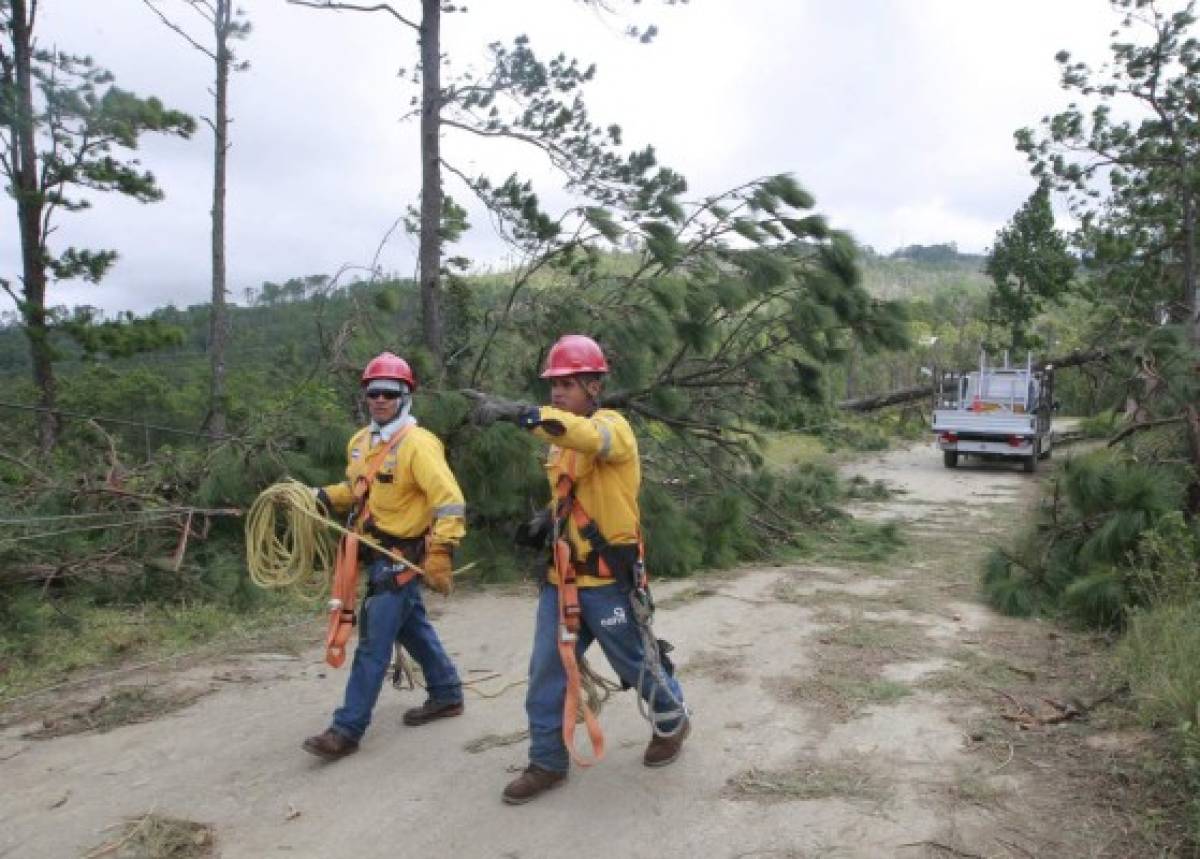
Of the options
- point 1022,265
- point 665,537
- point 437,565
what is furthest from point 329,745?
point 1022,265

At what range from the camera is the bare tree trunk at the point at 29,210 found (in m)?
14.6

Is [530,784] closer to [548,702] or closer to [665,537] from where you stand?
[548,702]

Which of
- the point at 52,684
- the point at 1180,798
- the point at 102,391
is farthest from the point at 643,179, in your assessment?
the point at 102,391

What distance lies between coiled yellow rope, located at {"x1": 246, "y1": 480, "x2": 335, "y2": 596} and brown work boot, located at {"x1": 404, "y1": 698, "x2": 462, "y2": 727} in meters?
0.80

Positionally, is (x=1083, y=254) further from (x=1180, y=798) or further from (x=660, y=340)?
(x=1180, y=798)

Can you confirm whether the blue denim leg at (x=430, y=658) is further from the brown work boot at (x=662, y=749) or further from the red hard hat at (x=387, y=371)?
the brown work boot at (x=662, y=749)

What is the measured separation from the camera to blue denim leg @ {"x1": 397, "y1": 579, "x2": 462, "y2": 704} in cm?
460

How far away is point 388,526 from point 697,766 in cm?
172

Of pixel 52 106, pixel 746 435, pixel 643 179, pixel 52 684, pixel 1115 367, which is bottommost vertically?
pixel 52 684

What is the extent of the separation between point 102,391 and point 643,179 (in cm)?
1480

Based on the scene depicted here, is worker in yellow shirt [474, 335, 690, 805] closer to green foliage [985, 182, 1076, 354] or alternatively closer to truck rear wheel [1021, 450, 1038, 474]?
truck rear wheel [1021, 450, 1038, 474]

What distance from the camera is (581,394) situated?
3789 mm

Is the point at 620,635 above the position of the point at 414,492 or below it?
below

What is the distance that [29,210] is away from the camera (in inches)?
584
